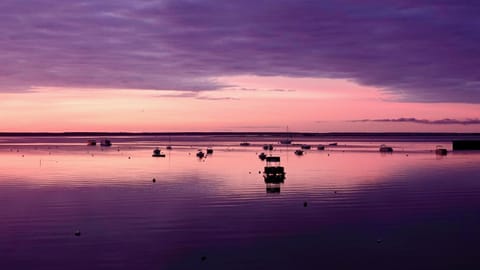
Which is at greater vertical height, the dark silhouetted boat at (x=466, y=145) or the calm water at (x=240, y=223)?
the dark silhouetted boat at (x=466, y=145)

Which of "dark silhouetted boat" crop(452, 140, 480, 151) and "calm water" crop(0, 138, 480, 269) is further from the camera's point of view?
"dark silhouetted boat" crop(452, 140, 480, 151)

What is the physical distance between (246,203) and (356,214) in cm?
1038

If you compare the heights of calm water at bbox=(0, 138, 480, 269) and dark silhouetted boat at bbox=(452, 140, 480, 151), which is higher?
dark silhouetted boat at bbox=(452, 140, 480, 151)

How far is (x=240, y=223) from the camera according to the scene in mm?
41219

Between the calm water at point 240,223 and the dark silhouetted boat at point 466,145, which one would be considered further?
the dark silhouetted boat at point 466,145

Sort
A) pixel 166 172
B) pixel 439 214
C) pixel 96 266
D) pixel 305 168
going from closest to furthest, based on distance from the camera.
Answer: pixel 96 266 → pixel 439 214 → pixel 166 172 → pixel 305 168

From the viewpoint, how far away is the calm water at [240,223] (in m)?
31.3

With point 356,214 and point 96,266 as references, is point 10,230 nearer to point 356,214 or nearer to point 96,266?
point 96,266

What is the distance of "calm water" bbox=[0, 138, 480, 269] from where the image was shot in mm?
31328

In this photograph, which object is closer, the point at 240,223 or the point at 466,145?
the point at 240,223

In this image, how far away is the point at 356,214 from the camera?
45812 mm

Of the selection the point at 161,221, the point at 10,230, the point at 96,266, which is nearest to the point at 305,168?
the point at 161,221

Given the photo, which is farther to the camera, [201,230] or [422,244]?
[201,230]

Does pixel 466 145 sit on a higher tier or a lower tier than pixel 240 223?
higher
